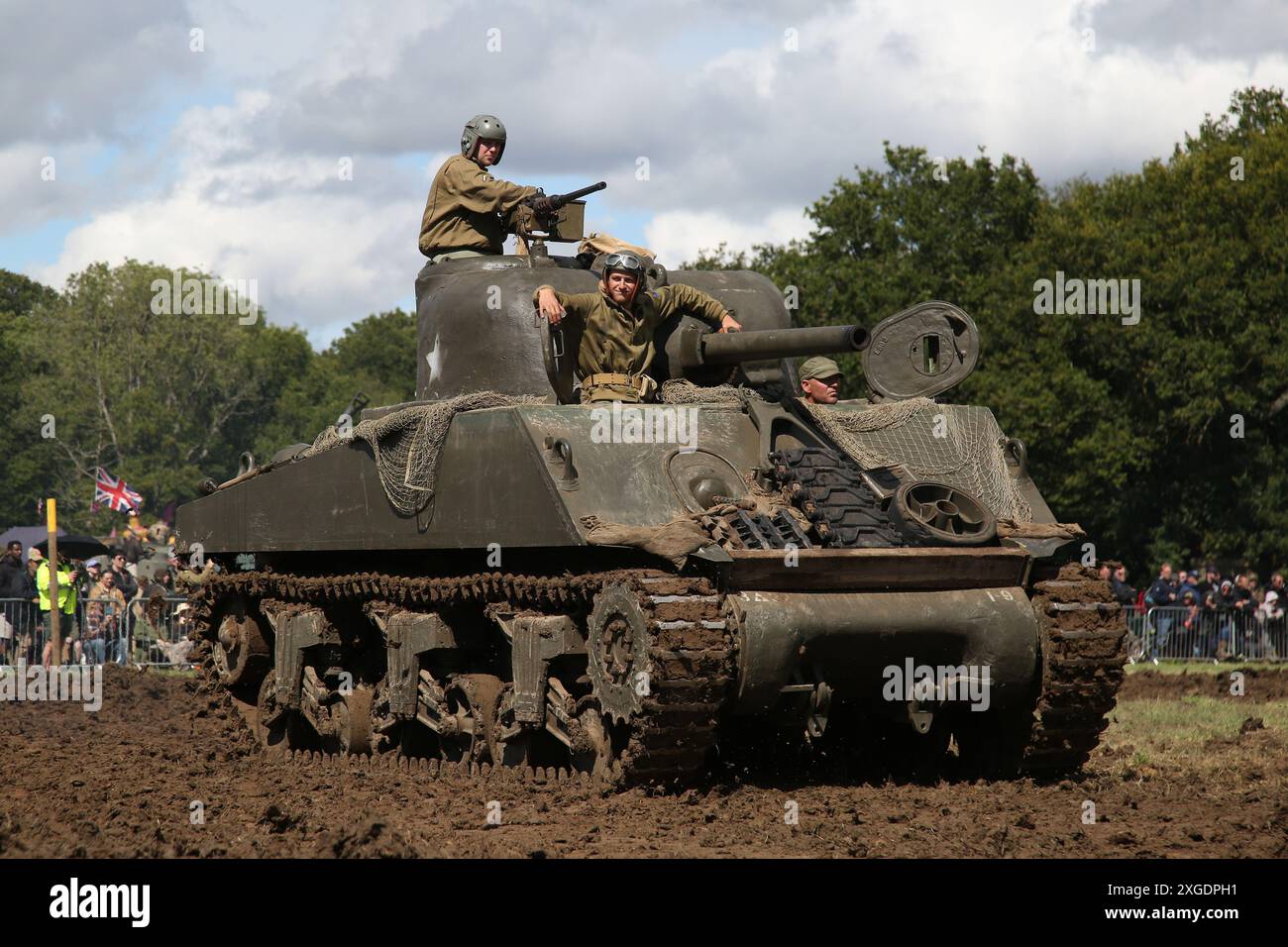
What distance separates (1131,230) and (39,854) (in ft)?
111

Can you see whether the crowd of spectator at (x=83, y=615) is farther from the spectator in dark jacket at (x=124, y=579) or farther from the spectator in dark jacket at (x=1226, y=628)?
the spectator in dark jacket at (x=1226, y=628)

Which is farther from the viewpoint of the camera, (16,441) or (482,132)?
(16,441)

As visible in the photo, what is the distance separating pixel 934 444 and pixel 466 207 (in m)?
4.06

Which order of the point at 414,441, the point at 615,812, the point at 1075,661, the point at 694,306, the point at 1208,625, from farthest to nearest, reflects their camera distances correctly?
the point at 1208,625 < the point at 694,306 < the point at 414,441 < the point at 1075,661 < the point at 615,812

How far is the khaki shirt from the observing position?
1423 cm

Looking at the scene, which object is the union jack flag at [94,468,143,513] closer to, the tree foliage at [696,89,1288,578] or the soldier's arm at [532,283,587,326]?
the tree foliage at [696,89,1288,578]

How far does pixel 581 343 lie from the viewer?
12.6 metres

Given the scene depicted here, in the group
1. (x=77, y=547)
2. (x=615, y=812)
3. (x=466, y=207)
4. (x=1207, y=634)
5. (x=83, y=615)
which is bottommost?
(x=615, y=812)

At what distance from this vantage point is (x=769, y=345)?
12.1 metres

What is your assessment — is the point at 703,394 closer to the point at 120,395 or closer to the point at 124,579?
the point at 124,579

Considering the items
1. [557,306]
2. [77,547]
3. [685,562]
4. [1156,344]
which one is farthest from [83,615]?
[1156,344]

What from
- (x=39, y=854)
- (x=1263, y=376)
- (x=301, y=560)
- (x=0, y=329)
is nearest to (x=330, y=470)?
(x=301, y=560)

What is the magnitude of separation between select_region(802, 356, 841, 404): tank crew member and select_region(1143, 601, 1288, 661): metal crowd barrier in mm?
15047

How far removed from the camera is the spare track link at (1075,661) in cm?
1121
